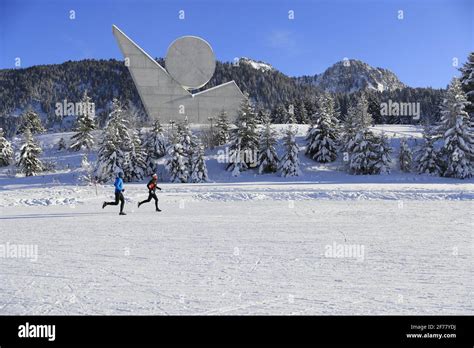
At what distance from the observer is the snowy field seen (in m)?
4.09

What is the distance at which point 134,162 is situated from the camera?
3091 cm

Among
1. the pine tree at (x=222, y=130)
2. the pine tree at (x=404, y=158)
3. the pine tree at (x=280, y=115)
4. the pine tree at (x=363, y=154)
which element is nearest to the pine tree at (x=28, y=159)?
the pine tree at (x=222, y=130)

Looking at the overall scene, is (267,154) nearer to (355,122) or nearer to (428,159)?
(355,122)

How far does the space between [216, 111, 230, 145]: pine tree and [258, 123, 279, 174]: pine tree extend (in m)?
7.28

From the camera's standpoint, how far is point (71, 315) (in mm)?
3693

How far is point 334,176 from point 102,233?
2418 centimetres

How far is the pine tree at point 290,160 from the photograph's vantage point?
30.2 m

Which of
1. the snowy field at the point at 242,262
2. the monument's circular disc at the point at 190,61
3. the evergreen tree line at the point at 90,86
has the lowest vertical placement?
the snowy field at the point at 242,262

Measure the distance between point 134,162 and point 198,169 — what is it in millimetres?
5612

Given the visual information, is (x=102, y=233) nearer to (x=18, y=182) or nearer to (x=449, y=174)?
(x=18, y=182)

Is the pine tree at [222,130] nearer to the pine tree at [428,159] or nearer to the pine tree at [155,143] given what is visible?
the pine tree at [155,143]

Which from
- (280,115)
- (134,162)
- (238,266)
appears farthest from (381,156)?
(280,115)

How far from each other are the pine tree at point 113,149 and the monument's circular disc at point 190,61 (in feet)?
35.6
